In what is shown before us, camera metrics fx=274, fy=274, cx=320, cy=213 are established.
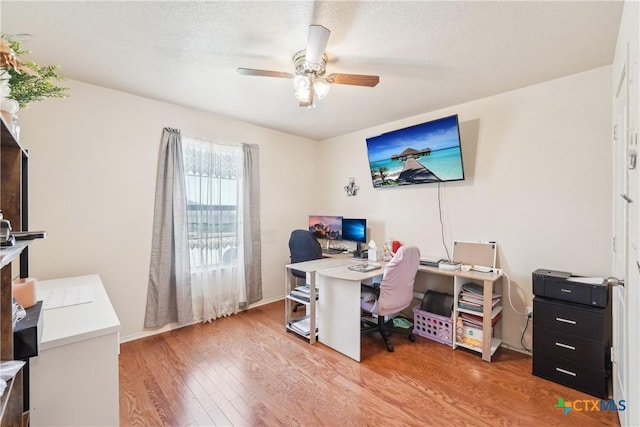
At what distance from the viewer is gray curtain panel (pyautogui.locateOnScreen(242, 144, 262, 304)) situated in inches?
140

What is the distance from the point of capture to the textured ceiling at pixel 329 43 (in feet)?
5.10

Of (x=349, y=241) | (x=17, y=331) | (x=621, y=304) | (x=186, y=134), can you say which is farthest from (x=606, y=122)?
(x=186, y=134)

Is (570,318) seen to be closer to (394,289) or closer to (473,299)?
(473,299)

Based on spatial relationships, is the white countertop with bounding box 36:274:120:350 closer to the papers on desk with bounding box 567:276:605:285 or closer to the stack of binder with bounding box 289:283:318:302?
the stack of binder with bounding box 289:283:318:302

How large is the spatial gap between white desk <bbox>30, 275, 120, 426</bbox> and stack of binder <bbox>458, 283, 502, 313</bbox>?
2.67m

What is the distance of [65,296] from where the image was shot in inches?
67.7

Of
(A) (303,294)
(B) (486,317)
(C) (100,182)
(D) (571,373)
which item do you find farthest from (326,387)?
(C) (100,182)

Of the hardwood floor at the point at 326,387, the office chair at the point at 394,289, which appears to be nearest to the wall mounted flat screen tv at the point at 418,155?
the office chair at the point at 394,289

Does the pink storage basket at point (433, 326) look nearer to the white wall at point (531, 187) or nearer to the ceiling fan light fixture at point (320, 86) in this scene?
the white wall at point (531, 187)

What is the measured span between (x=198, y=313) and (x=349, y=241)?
2.11 m

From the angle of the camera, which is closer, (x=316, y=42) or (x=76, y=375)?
(x=76, y=375)

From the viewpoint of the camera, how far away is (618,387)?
5.61ft

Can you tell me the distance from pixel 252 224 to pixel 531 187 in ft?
10.1

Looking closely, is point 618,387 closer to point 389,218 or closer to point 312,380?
point 312,380
